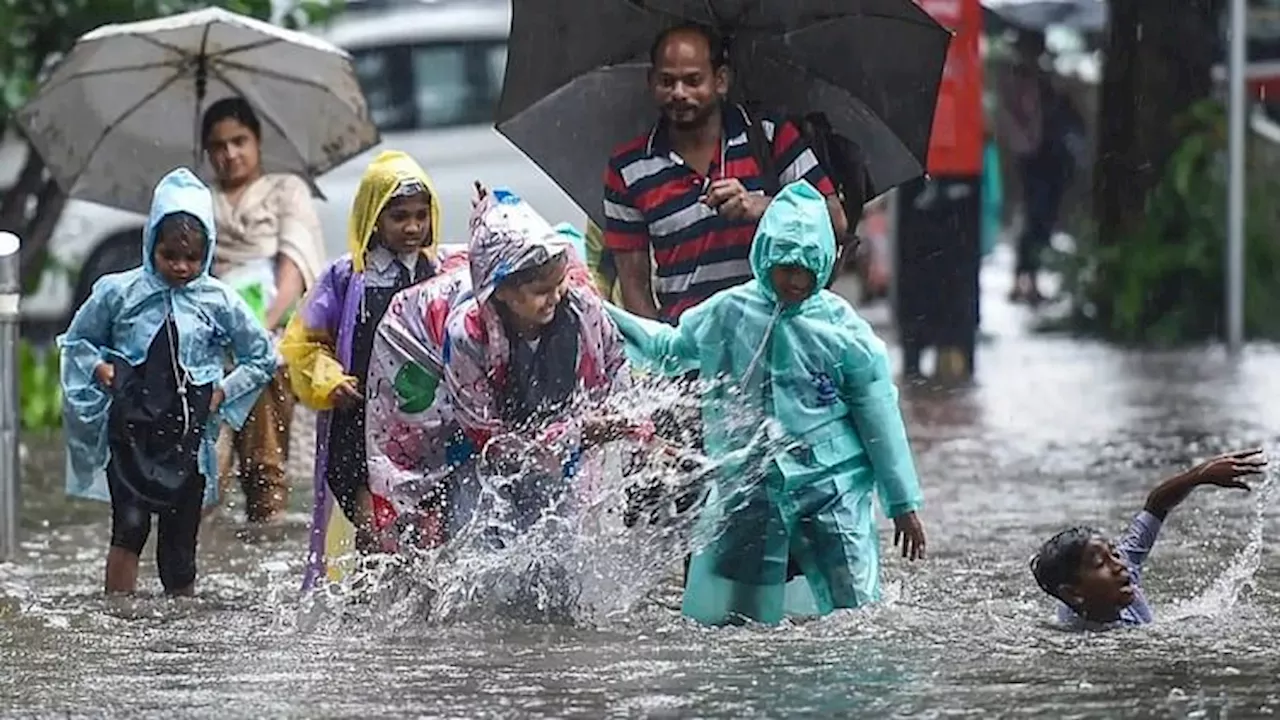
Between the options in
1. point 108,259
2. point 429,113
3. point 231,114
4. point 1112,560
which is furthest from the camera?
point 429,113

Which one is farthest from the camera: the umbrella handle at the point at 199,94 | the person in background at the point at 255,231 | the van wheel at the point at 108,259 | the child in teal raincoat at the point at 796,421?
the van wheel at the point at 108,259

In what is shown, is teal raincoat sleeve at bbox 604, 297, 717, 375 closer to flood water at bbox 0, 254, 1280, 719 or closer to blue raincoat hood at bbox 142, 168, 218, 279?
flood water at bbox 0, 254, 1280, 719

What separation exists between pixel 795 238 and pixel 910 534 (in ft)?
2.59

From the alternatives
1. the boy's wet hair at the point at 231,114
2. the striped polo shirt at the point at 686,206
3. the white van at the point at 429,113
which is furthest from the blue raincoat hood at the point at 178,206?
the white van at the point at 429,113

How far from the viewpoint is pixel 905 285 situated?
17484 millimetres

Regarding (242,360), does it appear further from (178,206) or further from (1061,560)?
(1061,560)

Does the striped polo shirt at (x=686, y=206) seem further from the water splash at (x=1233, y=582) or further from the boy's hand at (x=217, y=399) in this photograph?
the water splash at (x=1233, y=582)

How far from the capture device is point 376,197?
8.41 m

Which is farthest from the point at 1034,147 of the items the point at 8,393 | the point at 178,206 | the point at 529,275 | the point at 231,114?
the point at 529,275

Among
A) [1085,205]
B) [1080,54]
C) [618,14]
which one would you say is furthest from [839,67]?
[1080,54]

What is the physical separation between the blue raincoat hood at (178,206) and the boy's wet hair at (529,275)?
1.42 m

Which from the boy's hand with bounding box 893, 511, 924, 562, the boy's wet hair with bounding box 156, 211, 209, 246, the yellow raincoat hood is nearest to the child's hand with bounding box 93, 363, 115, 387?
the boy's wet hair with bounding box 156, 211, 209, 246

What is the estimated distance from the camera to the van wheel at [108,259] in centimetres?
1431

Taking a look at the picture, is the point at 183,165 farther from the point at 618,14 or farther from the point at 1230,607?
the point at 1230,607
